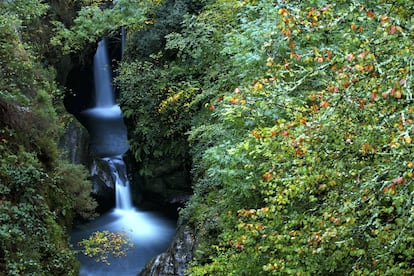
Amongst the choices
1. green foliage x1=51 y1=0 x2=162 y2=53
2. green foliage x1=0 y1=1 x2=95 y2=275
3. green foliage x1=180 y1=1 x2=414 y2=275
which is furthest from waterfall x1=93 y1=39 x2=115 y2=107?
green foliage x1=180 y1=1 x2=414 y2=275

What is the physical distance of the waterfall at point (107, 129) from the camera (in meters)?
16.9

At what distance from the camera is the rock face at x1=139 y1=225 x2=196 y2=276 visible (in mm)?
9164

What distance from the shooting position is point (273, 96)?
14.0 ft

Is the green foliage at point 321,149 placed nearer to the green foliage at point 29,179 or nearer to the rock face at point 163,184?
the green foliage at point 29,179

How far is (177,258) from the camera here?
30.7ft

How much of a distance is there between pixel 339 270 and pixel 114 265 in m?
9.12

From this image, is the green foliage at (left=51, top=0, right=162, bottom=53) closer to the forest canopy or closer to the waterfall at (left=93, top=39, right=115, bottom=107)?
the forest canopy

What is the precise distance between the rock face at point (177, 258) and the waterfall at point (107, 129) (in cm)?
697

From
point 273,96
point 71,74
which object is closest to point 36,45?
point 71,74

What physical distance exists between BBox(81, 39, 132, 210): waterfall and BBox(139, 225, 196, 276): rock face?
22.9 feet

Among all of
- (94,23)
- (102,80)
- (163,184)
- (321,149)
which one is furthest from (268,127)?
(102,80)

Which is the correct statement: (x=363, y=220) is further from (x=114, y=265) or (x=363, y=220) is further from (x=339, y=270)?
(x=114, y=265)

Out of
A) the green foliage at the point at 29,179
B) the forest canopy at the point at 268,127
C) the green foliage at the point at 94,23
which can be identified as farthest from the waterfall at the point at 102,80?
the green foliage at the point at 29,179

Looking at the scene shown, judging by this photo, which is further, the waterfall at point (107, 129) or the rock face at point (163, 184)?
the waterfall at point (107, 129)
